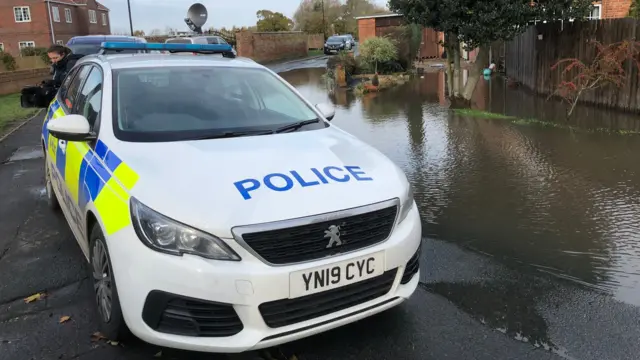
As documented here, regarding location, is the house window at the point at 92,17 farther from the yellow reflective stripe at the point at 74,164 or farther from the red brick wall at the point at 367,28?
the yellow reflective stripe at the point at 74,164

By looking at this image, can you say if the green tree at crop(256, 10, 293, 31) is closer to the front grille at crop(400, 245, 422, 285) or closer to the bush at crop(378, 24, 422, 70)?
the bush at crop(378, 24, 422, 70)

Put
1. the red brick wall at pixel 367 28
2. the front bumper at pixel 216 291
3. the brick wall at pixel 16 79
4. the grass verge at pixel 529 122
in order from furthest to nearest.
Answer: the red brick wall at pixel 367 28 → the brick wall at pixel 16 79 → the grass verge at pixel 529 122 → the front bumper at pixel 216 291

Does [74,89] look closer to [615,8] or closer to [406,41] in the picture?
[615,8]

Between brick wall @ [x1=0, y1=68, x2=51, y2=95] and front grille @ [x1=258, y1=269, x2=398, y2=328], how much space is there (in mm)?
21094

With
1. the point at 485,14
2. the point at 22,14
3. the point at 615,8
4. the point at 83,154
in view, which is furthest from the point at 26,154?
the point at 22,14

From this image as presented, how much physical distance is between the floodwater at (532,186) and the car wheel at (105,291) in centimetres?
279

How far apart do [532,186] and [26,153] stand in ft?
25.8

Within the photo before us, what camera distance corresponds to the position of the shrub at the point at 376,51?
20.5 meters

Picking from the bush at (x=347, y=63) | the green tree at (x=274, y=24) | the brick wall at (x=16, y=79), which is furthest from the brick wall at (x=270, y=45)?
the bush at (x=347, y=63)

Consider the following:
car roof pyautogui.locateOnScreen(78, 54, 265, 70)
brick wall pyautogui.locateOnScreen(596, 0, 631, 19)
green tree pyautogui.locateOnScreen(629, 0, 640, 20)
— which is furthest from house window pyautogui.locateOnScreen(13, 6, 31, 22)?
car roof pyautogui.locateOnScreen(78, 54, 265, 70)

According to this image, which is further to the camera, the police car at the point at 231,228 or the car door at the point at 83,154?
the car door at the point at 83,154

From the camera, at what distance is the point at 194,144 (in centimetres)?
332

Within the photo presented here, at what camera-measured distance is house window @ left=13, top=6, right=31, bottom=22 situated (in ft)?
140

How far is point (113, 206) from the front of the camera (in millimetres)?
2818
